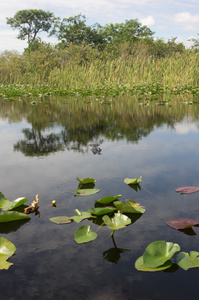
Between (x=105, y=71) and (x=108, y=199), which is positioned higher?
(x=105, y=71)

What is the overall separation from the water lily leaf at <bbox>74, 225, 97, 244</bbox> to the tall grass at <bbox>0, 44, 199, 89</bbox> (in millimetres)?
9487

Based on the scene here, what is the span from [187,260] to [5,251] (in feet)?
2.22

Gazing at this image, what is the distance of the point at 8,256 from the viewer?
1185 mm

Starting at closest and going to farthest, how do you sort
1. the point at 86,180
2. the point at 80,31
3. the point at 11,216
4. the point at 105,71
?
1. the point at 11,216
2. the point at 86,180
3. the point at 105,71
4. the point at 80,31

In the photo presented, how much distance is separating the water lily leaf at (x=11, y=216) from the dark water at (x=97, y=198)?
0.10 feet

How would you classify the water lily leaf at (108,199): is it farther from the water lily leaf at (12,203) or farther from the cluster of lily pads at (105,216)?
the water lily leaf at (12,203)

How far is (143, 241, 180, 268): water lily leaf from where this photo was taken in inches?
43.5

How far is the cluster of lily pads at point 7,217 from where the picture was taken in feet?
3.87

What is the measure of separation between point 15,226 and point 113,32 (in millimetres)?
35136

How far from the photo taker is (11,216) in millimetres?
1480

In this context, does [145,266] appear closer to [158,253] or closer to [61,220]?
[158,253]

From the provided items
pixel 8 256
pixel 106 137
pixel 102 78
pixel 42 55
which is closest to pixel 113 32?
pixel 42 55

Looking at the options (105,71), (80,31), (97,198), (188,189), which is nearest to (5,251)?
(97,198)

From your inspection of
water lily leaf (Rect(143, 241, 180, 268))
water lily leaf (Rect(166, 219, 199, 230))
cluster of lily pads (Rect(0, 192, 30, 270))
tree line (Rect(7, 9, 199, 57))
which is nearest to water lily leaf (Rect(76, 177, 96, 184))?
cluster of lily pads (Rect(0, 192, 30, 270))
